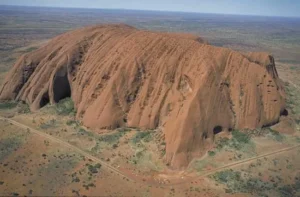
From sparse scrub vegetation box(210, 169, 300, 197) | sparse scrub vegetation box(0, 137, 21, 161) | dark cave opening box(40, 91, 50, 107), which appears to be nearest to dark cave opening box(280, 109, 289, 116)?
sparse scrub vegetation box(210, 169, 300, 197)

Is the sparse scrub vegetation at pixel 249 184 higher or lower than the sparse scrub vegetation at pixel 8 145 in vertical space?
higher

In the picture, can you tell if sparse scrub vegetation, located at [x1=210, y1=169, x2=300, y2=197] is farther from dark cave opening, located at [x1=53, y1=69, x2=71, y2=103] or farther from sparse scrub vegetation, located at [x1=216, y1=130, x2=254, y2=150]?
dark cave opening, located at [x1=53, y1=69, x2=71, y2=103]

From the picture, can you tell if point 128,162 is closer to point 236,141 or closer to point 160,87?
point 160,87

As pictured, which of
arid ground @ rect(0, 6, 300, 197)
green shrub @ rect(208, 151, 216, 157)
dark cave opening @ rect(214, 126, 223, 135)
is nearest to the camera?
arid ground @ rect(0, 6, 300, 197)

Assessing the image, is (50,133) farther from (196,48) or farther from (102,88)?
(196,48)

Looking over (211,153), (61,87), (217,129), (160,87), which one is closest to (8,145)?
(61,87)

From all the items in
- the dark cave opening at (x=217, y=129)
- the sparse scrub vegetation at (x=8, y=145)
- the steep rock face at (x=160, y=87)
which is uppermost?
the steep rock face at (x=160, y=87)

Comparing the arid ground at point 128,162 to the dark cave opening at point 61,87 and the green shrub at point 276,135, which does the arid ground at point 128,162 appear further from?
the dark cave opening at point 61,87

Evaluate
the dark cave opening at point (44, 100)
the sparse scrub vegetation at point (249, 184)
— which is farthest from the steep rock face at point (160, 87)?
the sparse scrub vegetation at point (249, 184)
